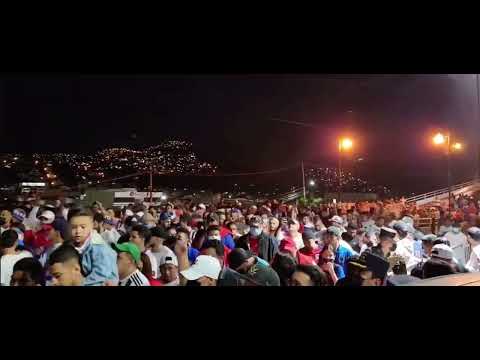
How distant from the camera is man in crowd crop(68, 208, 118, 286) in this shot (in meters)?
4.11

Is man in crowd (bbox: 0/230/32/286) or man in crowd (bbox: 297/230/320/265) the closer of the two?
man in crowd (bbox: 0/230/32/286)

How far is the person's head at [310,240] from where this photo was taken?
14.8 feet

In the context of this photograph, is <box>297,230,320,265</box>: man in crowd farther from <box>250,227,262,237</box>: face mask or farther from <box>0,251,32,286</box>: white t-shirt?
<box>0,251,32,286</box>: white t-shirt

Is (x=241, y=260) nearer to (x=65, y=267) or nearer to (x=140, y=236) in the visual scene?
(x=140, y=236)

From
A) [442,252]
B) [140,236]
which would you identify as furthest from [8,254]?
[442,252]

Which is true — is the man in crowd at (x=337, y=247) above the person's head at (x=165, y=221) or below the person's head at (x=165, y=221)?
below

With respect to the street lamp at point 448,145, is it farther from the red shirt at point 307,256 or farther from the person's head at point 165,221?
the person's head at point 165,221

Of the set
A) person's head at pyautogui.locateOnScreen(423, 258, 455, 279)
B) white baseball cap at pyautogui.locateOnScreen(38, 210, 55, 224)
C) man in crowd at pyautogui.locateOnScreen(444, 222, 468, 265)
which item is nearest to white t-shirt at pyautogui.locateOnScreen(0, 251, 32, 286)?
white baseball cap at pyautogui.locateOnScreen(38, 210, 55, 224)

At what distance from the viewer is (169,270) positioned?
4199 mm

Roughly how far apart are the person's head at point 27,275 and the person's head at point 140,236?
93 centimetres

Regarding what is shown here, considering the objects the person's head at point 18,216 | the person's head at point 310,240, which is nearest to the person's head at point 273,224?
the person's head at point 310,240

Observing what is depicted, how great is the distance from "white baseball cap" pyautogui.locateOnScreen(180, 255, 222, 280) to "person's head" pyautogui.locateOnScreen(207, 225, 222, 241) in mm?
295

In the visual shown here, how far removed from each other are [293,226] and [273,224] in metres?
0.23
